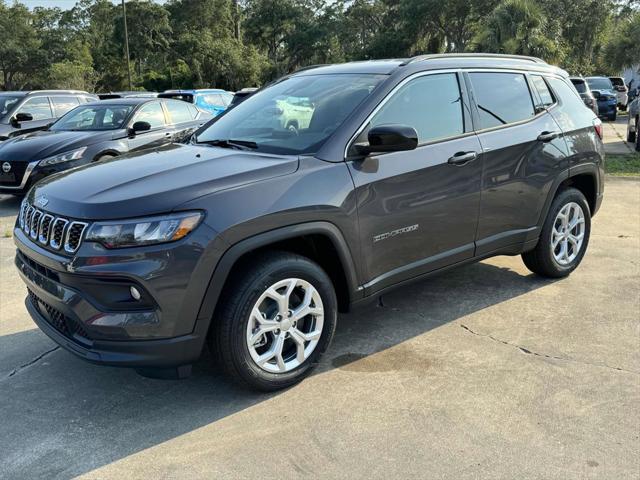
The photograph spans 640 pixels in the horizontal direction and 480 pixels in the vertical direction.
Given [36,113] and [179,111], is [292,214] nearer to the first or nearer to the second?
[179,111]

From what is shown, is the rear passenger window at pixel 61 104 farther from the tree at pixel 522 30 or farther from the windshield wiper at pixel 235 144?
the tree at pixel 522 30

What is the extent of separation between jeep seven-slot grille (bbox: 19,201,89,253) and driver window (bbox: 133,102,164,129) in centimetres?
654

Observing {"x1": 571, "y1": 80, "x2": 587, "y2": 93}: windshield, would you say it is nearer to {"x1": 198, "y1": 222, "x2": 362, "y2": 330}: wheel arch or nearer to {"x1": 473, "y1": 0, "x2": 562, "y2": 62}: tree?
{"x1": 473, "y1": 0, "x2": 562, "y2": 62}: tree

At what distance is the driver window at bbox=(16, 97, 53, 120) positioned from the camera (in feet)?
38.4

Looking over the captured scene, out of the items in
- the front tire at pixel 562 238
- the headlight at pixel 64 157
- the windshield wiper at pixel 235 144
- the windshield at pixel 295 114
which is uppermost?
the windshield at pixel 295 114

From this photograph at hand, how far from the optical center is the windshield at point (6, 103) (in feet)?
37.8

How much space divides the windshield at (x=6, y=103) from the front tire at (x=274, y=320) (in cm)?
1044

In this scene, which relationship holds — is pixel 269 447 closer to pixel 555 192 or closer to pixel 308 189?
pixel 308 189

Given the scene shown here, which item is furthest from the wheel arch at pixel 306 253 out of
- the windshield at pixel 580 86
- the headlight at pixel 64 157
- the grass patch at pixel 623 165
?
the windshield at pixel 580 86

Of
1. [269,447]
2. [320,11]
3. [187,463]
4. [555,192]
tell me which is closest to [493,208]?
[555,192]

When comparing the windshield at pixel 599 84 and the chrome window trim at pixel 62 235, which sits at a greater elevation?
the chrome window trim at pixel 62 235

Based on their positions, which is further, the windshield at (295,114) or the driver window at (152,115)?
the driver window at (152,115)

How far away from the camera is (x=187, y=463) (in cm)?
273

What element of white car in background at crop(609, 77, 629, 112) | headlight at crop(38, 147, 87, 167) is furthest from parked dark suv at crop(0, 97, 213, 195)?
white car in background at crop(609, 77, 629, 112)
